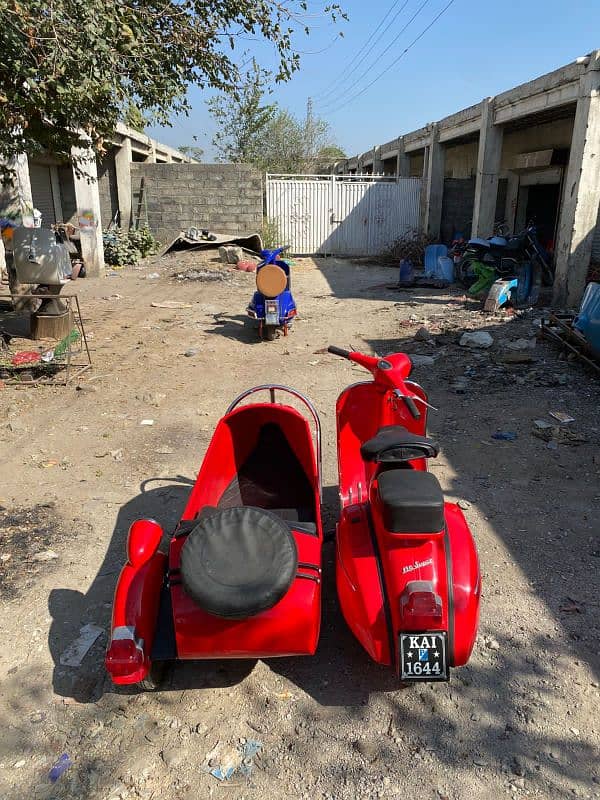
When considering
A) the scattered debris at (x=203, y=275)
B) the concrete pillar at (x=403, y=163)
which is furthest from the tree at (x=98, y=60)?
the concrete pillar at (x=403, y=163)

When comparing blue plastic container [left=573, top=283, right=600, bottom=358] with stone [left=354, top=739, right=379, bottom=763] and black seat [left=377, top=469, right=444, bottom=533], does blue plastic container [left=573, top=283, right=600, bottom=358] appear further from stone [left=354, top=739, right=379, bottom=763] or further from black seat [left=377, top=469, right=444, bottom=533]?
stone [left=354, top=739, right=379, bottom=763]

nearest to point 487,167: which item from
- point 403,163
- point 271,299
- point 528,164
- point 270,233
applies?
point 528,164

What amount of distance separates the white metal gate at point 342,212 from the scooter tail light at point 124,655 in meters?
16.5

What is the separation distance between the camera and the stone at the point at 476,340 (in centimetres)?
732

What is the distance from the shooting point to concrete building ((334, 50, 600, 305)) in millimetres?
8859

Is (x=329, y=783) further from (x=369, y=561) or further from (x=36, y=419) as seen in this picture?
(x=36, y=419)

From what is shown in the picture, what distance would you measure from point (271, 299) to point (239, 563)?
5918mm

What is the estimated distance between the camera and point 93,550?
10.7ft

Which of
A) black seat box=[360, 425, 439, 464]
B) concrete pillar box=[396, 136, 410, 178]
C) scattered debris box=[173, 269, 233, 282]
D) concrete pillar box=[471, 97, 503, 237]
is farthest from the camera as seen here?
concrete pillar box=[396, 136, 410, 178]

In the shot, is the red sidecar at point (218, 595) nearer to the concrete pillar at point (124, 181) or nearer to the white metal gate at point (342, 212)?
the concrete pillar at point (124, 181)

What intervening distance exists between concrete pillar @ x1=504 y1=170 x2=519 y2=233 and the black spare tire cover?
49.4 ft

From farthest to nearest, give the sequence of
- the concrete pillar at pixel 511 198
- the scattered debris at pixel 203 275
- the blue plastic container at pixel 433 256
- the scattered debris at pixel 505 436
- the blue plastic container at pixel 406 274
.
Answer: the concrete pillar at pixel 511 198
the blue plastic container at pixel 433 256
the scattered debris at pixel 203 275
the blue plastic container at pixel 406 274
the scattered debris at pixel 505 436

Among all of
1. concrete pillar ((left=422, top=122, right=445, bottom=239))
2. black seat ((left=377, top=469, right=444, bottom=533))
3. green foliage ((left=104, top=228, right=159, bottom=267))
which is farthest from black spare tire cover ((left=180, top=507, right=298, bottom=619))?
concrete pillar ((left=422, top=122, right=445, bottom=239))

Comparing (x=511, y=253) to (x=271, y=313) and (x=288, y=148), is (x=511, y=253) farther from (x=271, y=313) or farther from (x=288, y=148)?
(x=288, y=148)
